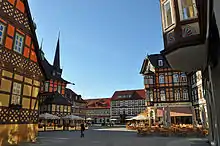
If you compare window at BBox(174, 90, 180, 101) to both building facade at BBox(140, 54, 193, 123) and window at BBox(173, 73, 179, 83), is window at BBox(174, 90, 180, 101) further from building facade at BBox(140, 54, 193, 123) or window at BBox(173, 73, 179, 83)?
window at BBox(173, 73, 179, 83)

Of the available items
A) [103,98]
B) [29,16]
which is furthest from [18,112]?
[103,98]

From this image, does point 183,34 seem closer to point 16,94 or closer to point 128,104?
point 16,94

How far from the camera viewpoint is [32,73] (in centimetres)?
1423

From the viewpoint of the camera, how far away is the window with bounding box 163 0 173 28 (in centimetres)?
833

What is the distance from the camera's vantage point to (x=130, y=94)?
65.2 m

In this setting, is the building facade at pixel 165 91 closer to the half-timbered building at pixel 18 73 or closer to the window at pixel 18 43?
the half-timbered building at pixel 18 73

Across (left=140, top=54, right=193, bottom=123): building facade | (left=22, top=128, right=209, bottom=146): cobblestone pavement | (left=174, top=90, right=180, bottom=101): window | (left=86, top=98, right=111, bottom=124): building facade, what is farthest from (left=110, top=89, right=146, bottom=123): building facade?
(left=22, top=128, right=209, bottom=146): cobblestone pavement

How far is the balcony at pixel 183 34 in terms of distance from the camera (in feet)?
23.4

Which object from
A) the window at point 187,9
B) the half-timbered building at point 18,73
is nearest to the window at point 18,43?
the half-timbered building at point 18,73

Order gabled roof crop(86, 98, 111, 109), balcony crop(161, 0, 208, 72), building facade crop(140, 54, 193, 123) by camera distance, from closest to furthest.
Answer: balcony crop(161, 0, 208, 72) < building facade crop(140, 54, 193, 123) < gabled roof crop(86, 98, 111, 109)

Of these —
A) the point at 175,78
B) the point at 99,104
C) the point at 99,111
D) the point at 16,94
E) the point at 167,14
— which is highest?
the point at 175,78

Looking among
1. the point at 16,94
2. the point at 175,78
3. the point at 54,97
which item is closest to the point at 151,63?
the point at 175,78

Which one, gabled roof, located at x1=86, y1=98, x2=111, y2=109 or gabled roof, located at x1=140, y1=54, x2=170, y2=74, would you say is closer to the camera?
gabled roof, located at x1=140, y1=54, x2=170, y2=74

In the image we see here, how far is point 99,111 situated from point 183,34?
67.1 metres
